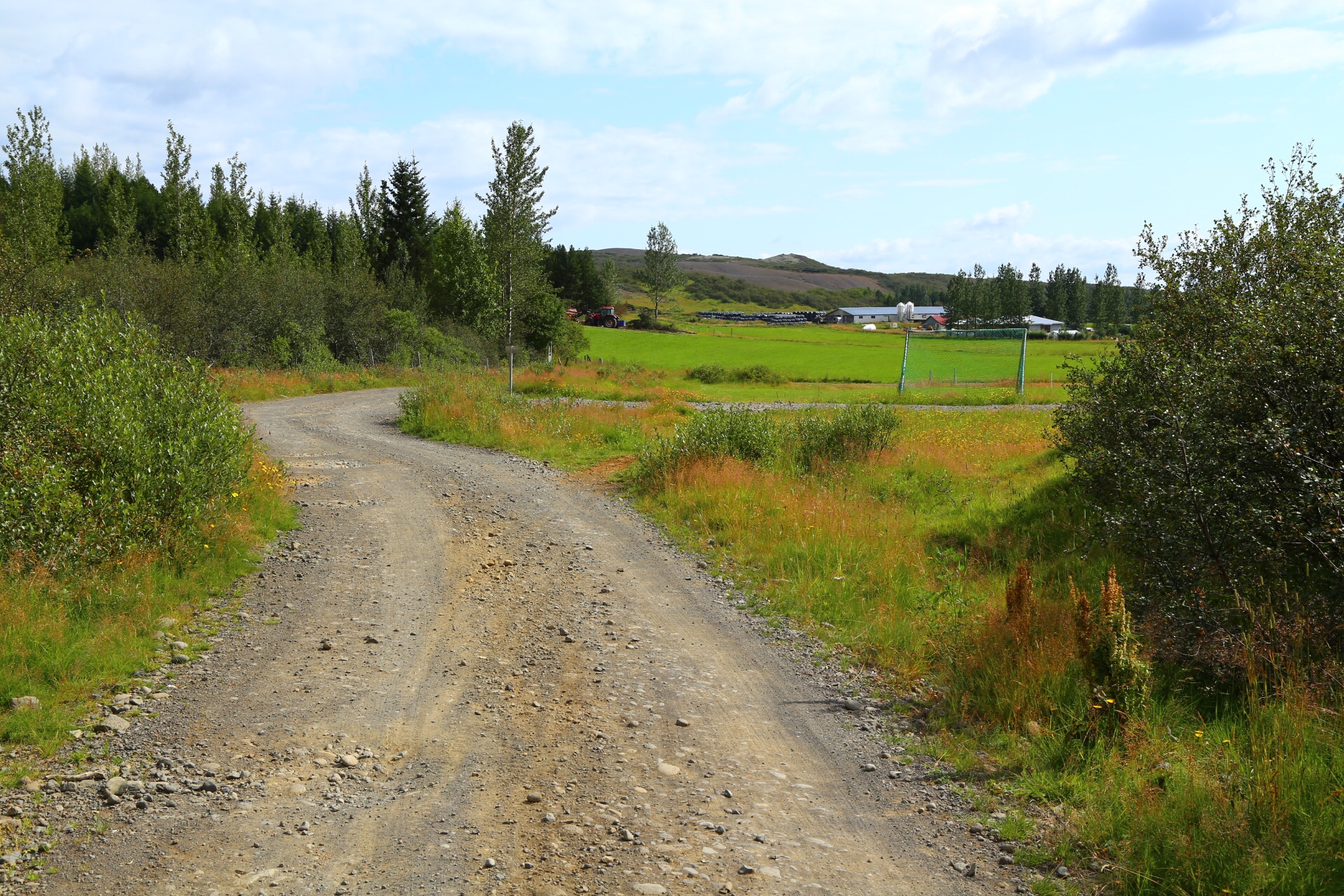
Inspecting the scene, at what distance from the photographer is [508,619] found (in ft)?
26.5

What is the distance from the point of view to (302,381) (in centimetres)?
3145

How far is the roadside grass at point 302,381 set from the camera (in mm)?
27391

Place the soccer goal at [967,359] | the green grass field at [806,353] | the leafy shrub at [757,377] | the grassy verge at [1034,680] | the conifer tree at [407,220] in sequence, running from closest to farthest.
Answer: the grassy verge at [1034,680], the soccer goal at [967,359], the green grass field at [806,353], the leafy shrub at [757,377], the conifer tree at [407,220]

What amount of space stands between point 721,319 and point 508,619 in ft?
448

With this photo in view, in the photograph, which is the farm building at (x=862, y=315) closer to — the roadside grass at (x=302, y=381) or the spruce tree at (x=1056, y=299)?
the spruce tree at (x=1056, y=299)

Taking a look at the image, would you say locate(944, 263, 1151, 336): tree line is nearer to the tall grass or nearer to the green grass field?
the green grass field

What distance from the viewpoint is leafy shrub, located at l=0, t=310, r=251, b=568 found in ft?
24.8

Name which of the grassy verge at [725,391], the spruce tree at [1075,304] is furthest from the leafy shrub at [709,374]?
the spruce tree at [1075,304]

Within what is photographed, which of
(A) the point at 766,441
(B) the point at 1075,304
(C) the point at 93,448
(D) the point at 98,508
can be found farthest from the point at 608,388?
(B) the point at 1075,304

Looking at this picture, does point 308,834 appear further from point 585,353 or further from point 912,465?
point 585,353

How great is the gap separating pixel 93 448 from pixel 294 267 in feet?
135

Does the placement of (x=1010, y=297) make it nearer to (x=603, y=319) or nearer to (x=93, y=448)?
(x=603, y=319)

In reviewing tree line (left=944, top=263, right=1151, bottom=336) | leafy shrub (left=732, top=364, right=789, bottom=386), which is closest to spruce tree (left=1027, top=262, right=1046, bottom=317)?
tree line (left=944, top=263, right=1151, bottom=336)

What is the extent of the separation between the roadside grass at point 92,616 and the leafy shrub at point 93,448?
278mm
